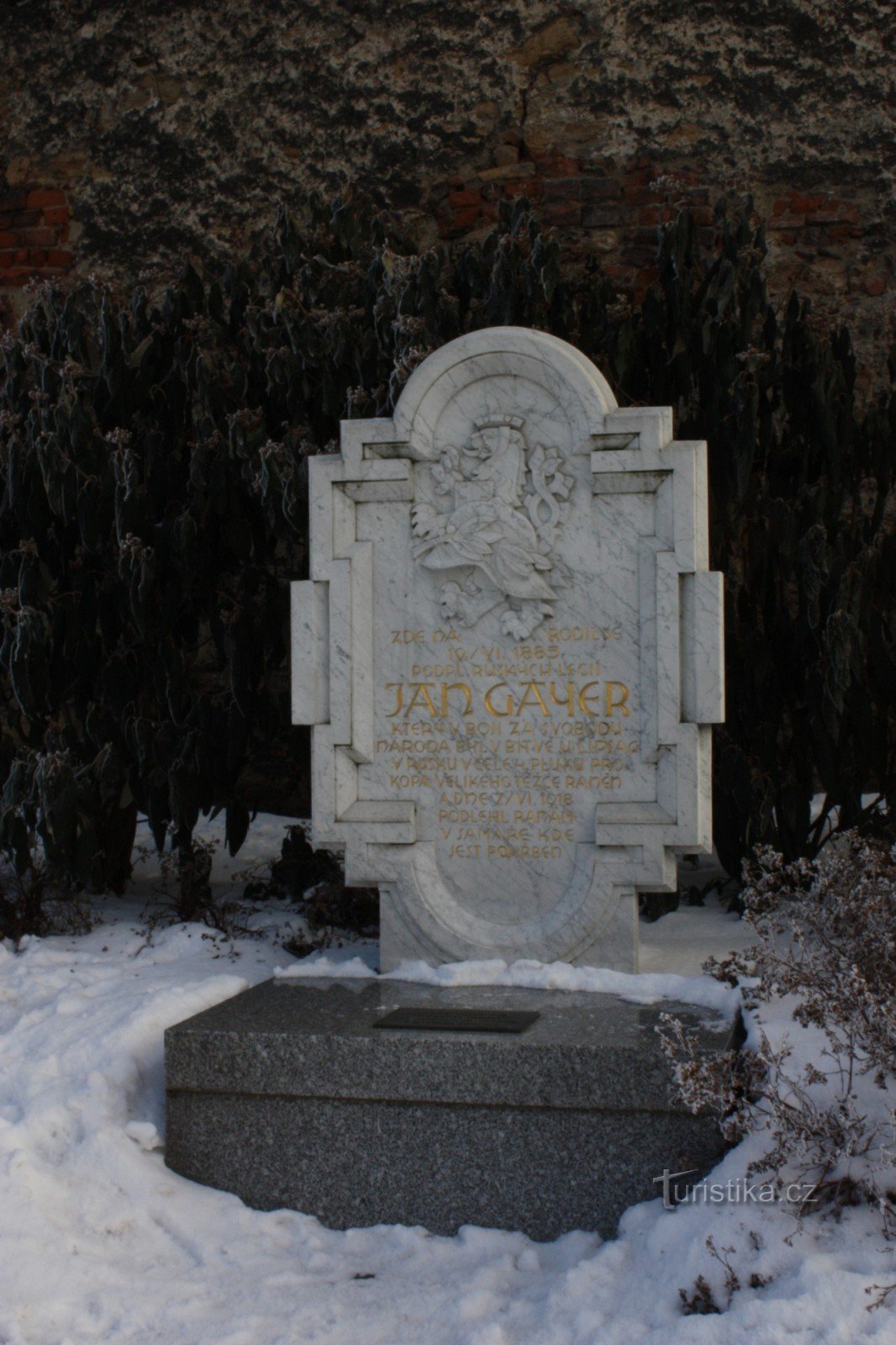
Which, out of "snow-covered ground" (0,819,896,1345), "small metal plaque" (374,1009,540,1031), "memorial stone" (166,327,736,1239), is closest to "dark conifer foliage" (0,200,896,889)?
"memorial stone" (166,327,736,1239)

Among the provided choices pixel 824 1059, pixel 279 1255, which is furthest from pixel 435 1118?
pixel 824 1059

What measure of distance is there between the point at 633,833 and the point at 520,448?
3.87ft

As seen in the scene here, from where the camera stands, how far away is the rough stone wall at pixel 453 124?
579 centimetres

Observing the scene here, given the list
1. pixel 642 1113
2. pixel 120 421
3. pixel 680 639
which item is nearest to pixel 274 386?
pixel 120 421

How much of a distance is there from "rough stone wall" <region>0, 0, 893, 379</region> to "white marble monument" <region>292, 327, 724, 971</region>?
75.7 inches

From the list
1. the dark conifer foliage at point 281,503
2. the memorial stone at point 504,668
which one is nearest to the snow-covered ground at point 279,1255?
the memorial stone at point 504,668

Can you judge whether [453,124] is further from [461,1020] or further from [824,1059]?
[824,1059]

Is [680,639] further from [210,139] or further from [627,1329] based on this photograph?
[210,139]

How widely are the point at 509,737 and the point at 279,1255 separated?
61.7 inches

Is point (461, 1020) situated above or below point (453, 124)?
below

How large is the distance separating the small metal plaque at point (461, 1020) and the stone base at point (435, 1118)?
0.04m

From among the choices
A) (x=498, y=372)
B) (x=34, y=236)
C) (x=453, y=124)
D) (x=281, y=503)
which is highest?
(x=453, y=124)

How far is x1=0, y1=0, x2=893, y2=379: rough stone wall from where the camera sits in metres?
5.79

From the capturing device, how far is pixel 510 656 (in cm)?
405
